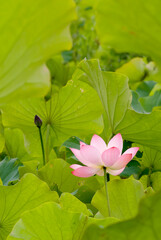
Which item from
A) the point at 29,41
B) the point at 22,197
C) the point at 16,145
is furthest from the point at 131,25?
the point at 16,145

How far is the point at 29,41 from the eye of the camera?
0.37 m

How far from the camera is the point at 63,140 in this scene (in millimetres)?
1025

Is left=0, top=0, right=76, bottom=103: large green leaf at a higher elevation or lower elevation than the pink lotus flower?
higher

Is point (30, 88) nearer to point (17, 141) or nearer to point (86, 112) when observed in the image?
point (86, 112)

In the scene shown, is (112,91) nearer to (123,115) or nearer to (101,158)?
(123,115)

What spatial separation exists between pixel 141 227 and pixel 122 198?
319 mm

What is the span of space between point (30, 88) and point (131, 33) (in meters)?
0.11

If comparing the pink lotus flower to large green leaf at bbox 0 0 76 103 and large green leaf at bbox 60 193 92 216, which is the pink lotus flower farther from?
large green leaf at bbox 0 0 76 103

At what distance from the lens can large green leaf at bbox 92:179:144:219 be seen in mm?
652

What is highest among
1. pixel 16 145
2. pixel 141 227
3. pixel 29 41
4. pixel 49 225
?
pixel 29 41

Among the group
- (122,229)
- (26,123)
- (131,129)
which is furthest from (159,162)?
(122,229)

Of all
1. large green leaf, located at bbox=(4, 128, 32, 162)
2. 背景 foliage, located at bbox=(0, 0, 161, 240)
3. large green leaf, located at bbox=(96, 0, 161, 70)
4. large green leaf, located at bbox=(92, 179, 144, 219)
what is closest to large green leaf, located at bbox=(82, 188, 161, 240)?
背景 foliage, located at bbox=(0, 0, 161, 240)

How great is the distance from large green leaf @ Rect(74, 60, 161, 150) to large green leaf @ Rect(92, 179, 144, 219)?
0.21 metres

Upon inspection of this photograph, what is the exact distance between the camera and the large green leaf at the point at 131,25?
360mm
